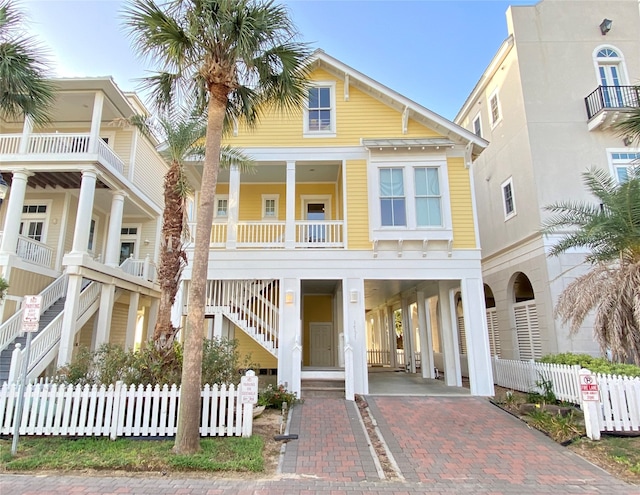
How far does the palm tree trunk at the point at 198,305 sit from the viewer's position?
606 cm

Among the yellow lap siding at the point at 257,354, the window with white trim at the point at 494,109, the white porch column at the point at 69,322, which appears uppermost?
the window with white trim at the point at 494,109

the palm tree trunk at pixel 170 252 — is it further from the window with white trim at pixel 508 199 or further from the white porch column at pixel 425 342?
the window with white trim at pixel 508 199

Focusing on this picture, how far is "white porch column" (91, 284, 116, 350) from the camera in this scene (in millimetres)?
12742

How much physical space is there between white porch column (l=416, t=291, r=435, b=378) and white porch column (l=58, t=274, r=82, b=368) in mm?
11521

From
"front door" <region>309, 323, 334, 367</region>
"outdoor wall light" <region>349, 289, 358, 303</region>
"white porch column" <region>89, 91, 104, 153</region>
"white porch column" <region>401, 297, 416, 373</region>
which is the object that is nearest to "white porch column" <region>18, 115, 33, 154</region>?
"white porch column" <region>89, 91, 104, 153</region>

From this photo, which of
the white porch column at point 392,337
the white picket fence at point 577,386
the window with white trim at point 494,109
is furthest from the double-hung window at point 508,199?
the white porch column at point 392,337

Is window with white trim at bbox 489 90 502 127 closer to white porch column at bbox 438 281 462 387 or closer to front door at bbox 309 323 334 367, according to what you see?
white porch column at bbox 438 281 462 387

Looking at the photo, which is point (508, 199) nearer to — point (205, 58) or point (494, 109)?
point (494, 109)

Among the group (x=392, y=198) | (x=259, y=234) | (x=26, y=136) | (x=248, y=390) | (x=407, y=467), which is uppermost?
(x=26, y=136)

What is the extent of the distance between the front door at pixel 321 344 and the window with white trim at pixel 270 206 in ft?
16.4

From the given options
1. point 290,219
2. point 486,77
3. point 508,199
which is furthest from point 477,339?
point 486,77

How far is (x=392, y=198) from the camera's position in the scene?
11.5 metres

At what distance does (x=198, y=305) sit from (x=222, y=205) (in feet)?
27.3

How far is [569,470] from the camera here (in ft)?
18.6
